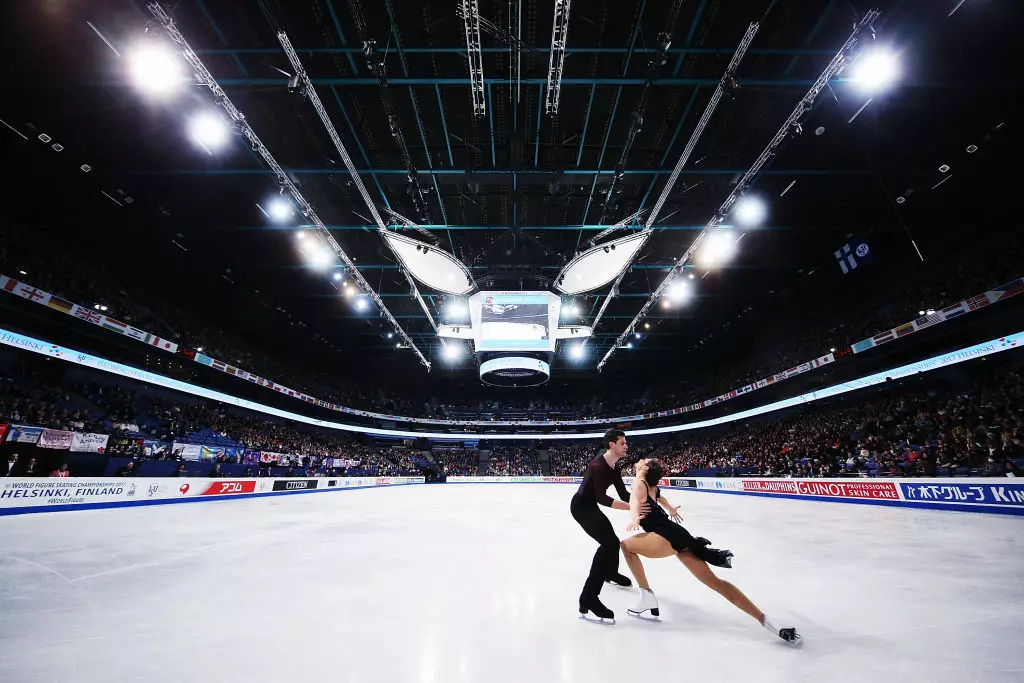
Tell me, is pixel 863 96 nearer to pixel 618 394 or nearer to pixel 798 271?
pixel 798 271

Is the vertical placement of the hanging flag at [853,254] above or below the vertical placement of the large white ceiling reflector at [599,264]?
above

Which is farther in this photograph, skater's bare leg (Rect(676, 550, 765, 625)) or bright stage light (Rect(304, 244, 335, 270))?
bright stage light (Rect(304, 244, 335, 270))

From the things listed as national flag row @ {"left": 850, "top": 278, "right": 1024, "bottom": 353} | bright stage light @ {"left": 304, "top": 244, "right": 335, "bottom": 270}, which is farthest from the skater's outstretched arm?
national flag row @ {"left": 850, "top": 278, "right": 1024, "bottom": 353}

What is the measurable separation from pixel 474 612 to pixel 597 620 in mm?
1050

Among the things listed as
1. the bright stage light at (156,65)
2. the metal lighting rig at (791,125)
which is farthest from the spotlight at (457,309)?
the bright stage light at (156,65)

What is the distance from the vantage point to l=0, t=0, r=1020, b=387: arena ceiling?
8102 mm

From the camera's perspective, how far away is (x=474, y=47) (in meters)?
7.79

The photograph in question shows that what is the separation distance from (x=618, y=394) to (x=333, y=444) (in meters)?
28.9

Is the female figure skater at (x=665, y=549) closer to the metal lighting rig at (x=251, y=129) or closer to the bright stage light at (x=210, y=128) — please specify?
the metal lighting rig at (x=251, y=129)

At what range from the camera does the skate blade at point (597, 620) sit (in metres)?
3.01

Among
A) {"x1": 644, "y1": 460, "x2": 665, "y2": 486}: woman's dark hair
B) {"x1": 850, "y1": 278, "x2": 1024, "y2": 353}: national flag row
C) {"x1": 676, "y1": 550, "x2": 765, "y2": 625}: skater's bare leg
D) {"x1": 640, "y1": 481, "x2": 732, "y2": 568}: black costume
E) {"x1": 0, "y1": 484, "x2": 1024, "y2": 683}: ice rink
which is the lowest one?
{"x1": 0, "y1": 484, "x2": 1024, "y2": 683}: ice rink

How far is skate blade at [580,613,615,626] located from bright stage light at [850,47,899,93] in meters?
11.2

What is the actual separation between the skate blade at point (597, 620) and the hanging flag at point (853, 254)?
1904 centimetres

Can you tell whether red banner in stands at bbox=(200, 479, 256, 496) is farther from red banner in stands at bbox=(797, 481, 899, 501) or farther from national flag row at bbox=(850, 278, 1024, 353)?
national flag row at bbox=(850, 278, 1024, 353)
